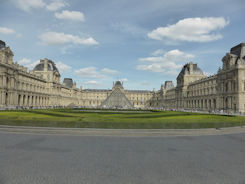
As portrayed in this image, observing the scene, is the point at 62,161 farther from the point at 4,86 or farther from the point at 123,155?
the point at 4,86

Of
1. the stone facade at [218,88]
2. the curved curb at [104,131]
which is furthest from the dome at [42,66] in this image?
the curved curb at [104,131]

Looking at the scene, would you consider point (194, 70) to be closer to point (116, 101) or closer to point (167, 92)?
point (167, 92)

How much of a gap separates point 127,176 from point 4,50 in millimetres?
58751

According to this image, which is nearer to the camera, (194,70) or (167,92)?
(194,70)

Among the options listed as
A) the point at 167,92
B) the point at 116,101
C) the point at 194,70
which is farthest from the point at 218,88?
the point at 167,92

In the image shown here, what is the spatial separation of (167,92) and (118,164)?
113 meters

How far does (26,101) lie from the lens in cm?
6631

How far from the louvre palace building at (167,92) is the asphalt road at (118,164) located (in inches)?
1825

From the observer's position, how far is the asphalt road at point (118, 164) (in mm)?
5930

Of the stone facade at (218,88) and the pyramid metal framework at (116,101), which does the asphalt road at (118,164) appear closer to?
the stone facade at (218,88)

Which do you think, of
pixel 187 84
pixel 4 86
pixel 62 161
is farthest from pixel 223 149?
pixel 187 84

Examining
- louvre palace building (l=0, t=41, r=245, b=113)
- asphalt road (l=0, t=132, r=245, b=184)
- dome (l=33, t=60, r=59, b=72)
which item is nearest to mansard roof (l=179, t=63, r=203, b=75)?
louvre palace building (l=0, t=41, r=245, b=113)

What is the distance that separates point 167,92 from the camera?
116750mm

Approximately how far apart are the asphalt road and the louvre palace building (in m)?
46.4
